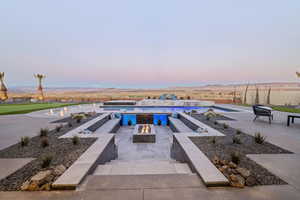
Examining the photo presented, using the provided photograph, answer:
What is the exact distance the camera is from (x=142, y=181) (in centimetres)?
180

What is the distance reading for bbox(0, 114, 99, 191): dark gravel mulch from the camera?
182 cm

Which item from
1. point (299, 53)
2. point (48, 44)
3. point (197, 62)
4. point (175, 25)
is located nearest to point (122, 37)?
point (175, 25)

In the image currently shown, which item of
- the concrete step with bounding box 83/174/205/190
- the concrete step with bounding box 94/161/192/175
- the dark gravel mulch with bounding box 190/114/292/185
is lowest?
the concrete step with bounding box 94/161/192/175

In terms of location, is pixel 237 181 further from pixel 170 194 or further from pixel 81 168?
pixel 81 168

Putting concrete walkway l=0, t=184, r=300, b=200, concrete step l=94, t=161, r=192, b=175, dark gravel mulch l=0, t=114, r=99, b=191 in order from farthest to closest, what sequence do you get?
concrete step l=94, t=161, r=192, b=175 < dark gravel mulch l=0, t=114, r=99, b=191 < concrete walkway l=0, t=184, r=300, b=200

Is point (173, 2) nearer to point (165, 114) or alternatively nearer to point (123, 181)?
point (165, 114)

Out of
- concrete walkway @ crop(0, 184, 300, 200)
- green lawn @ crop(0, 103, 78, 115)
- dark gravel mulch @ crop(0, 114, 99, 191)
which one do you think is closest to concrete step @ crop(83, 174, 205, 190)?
concrete walkway @ crop(0, 184, 300, 200)

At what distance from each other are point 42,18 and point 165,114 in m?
15.4

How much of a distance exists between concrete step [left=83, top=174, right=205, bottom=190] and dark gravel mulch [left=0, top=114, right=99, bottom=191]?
81 cm

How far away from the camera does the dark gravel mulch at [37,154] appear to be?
1.82 m

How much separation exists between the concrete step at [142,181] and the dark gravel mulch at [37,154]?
0.81 m

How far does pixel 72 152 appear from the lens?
9.20 ft

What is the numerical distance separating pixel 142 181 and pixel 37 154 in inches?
96.2

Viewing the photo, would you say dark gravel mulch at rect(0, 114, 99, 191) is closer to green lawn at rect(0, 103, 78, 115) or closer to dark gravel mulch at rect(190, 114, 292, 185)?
dark gravel mulch at rect(190, 114, 292, 185)
